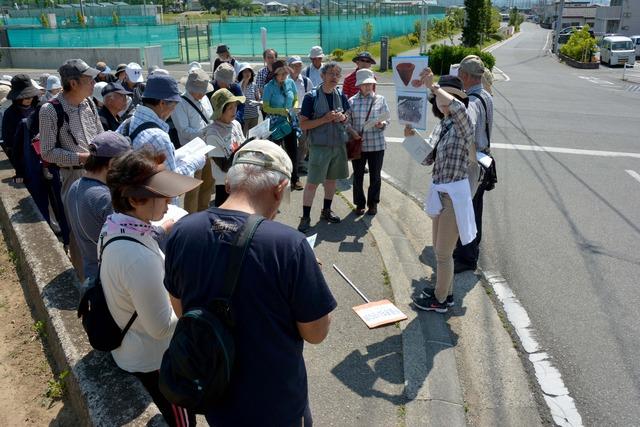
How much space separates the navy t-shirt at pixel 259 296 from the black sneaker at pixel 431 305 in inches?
104

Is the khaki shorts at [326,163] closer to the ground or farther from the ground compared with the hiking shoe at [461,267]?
farther from the ground

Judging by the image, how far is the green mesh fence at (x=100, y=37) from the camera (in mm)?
30062

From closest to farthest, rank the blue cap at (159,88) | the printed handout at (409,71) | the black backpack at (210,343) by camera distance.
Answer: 1. the black backpack at (210,343)
2. the blue cap at (159,88)
3. the printed handout at (409,71)

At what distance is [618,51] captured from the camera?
32.8 m

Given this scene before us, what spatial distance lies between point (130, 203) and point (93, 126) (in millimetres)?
2683

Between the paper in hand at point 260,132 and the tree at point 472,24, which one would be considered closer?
the paper in hand at point 260,132

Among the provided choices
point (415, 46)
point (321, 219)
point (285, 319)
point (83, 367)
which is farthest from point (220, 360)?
point (415, 46)

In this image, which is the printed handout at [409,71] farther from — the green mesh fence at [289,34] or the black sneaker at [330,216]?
the green mesh fence at [289,34]

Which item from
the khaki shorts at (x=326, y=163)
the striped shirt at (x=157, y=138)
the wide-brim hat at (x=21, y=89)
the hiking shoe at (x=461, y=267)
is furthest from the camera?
the khaki shorts at (x=326, y=163)

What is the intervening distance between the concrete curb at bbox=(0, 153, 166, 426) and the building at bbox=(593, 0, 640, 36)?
66701 millimetres

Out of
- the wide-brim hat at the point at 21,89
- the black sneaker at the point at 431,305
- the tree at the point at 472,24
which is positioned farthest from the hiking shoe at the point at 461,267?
the tree at the point at 472,24

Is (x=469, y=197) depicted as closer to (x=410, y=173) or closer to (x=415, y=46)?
(x=410, y=173)

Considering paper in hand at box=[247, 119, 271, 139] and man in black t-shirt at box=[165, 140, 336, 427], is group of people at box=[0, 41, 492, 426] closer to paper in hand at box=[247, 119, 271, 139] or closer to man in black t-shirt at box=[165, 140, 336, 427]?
man in black t-shirt at box=[165, 140, 336, 427]

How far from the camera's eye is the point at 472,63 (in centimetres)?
469
